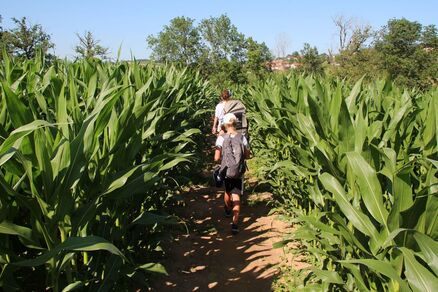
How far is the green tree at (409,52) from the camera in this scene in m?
44.6

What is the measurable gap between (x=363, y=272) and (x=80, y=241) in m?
1.84

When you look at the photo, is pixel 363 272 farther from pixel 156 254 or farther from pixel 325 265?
pixel 156 254

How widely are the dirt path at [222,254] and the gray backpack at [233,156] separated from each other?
2.67 ft

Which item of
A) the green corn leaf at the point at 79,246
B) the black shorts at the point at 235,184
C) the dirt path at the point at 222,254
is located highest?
the green corn leaf at the point at 79,246

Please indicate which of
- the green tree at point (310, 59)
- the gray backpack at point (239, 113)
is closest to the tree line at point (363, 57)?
the green tree at point (310, 59)

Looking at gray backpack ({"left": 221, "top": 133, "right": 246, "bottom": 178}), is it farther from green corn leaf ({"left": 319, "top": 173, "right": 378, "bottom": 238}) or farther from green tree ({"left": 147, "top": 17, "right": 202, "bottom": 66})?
green tree ({"left": 147, "top": 17, "right": 202, "bottom": 66})

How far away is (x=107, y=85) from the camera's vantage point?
9.87 feet

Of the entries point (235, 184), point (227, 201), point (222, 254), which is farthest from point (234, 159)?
point (222, 254)

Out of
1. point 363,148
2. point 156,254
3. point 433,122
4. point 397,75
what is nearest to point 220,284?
point 156,254

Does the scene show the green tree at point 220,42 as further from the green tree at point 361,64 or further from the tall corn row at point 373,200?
the tall corn row at point 373,200

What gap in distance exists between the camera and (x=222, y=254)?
4359mm

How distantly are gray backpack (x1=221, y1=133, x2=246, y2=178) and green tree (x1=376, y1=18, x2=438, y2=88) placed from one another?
43714 mm

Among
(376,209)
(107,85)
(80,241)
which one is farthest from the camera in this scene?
(107,85)

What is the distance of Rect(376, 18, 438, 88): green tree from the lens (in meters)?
44.6
